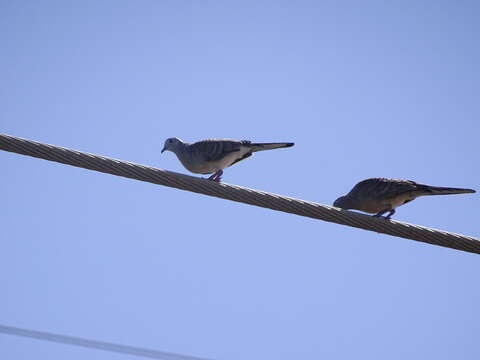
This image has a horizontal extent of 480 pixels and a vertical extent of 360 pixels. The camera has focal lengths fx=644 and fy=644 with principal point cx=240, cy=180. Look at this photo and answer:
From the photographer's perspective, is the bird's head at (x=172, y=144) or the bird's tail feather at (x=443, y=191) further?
the bird's head at (x=172, y=144)

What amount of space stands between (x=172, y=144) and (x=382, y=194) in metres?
3.41

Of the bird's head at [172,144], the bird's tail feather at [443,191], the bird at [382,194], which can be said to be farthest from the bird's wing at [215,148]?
the bird's tail feather at [443,191]

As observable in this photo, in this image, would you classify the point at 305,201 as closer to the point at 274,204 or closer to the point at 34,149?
the point at 274,204

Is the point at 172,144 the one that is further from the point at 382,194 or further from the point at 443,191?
the point at 443,191

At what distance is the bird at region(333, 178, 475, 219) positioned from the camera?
738 centimetres

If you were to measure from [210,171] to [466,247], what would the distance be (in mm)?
4086

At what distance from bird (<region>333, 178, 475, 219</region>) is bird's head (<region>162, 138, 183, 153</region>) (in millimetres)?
2614

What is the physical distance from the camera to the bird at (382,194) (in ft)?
24.2

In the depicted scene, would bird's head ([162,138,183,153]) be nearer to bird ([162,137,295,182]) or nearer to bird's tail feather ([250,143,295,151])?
bird ([162,137,295,182])

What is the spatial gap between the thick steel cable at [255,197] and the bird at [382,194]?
5.48 feet

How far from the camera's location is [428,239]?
5398 millimetres

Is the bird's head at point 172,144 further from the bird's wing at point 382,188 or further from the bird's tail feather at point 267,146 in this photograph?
the bird's wing at point 382,188

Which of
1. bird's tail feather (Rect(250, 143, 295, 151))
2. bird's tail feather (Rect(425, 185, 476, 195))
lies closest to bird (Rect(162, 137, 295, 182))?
bird's tail feather (Rect(250, 143, 295, 151))

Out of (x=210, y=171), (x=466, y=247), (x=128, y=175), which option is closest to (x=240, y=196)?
(x=128, y=175)
